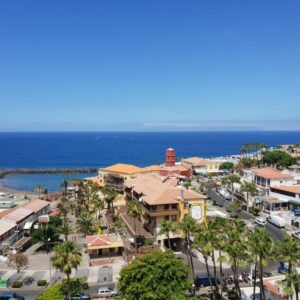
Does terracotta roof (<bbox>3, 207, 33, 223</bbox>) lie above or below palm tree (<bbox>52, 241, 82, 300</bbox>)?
below

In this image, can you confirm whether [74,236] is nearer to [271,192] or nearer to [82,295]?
[82,295]

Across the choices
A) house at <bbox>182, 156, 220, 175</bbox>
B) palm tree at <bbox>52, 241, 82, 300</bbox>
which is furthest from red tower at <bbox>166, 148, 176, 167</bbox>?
palm tree at <bbox>52, 241, 82, 300</bbox>

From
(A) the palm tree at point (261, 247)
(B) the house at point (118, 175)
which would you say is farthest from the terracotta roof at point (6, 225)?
(A) the palm tree at point (261, 247)

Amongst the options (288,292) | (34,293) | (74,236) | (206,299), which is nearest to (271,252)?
(288,292)

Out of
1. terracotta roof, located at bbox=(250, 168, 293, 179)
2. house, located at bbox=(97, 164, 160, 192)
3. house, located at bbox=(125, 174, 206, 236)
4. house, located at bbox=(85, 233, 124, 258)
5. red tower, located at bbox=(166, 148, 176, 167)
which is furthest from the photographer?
red tower, located at bbox=(166, 148, 176, 167)

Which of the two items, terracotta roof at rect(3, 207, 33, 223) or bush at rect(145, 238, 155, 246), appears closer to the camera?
bush at rect(145, 238, 155, 246)

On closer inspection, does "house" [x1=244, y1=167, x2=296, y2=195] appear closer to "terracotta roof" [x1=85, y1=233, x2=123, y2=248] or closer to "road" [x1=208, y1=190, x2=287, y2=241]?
"road" [x1=208, y1=190, x2=287, y2=241]
